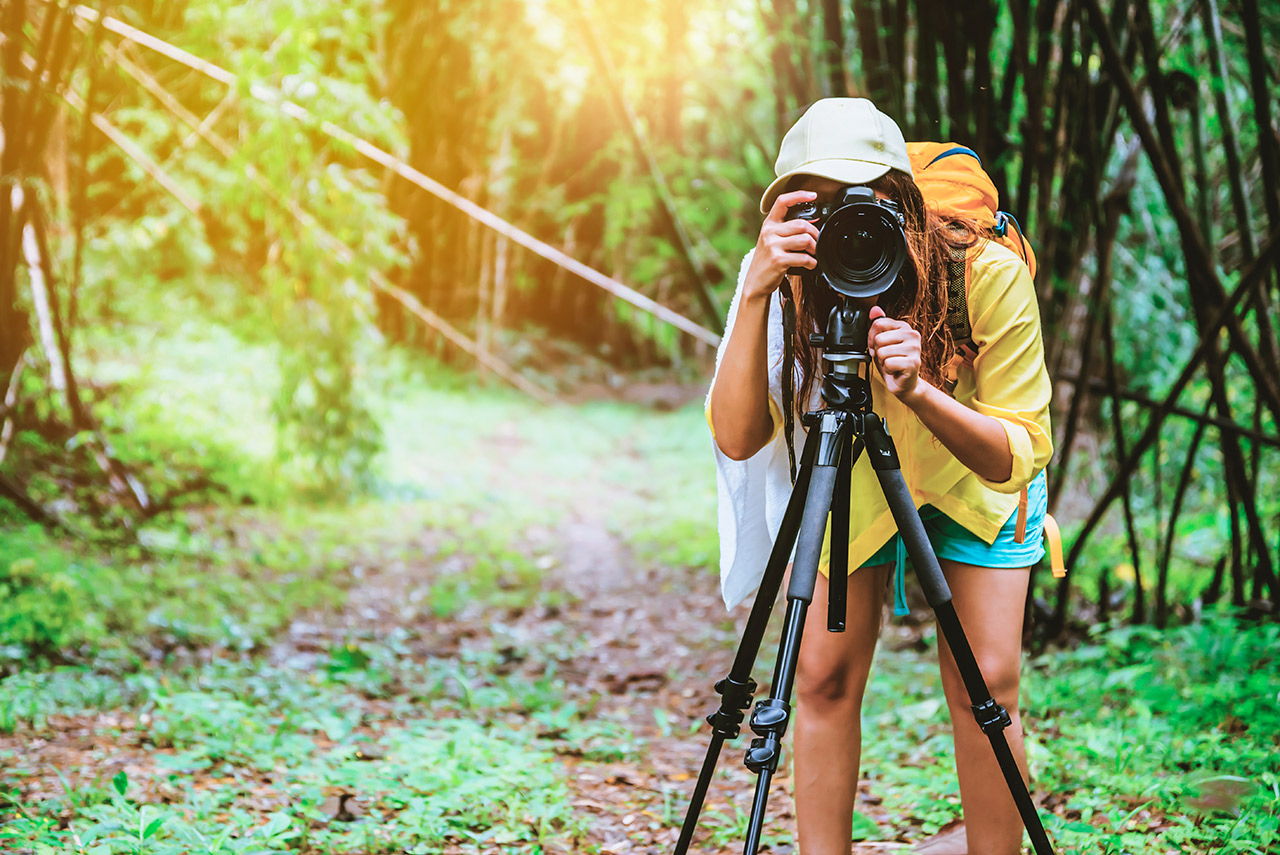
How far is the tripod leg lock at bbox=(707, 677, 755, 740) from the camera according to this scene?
4.17 feet

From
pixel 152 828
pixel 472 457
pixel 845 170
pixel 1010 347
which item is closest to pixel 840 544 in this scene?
pixel 1010 347

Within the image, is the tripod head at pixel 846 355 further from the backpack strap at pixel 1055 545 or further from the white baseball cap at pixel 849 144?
the backpack strap at pixel 1055 545

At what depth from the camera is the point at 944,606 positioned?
48.5 inches

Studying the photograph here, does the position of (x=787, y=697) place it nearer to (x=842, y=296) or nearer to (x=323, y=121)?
(x=842, y=296)

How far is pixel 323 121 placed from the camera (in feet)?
16.1

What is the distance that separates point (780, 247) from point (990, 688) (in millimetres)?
712

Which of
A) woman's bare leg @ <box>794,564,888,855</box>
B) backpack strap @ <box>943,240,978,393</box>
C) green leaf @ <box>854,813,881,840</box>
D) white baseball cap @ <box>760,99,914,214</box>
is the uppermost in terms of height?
white baseball cap @ <box>760,99,914,214</box>

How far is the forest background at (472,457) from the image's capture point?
2229mm

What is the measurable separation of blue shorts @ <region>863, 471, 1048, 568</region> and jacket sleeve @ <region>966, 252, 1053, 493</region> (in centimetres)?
12

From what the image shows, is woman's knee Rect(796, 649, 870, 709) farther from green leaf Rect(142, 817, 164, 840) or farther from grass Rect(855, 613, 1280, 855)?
green leaf Rect(142, 817, 164, 840)

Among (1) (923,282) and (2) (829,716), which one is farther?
(2) (829,716)

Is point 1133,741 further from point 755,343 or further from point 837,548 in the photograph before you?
point 755,343

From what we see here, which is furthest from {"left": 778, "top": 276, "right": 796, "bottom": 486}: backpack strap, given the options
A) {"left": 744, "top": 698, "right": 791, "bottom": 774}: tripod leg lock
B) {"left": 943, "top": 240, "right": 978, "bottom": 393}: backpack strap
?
{"left": 744, "top": 698, "right": 791, "bottom": 774}: tripod leg lock

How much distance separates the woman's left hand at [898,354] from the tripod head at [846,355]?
3 cm
